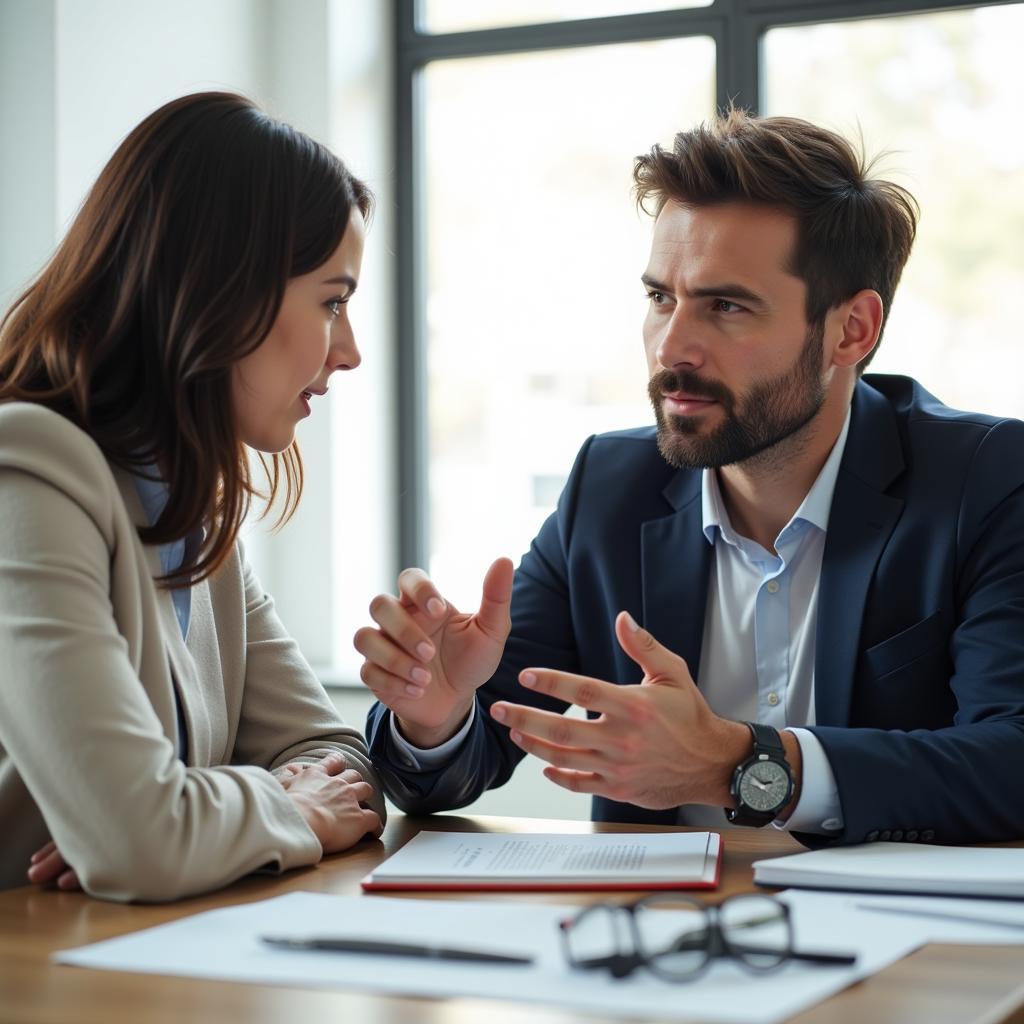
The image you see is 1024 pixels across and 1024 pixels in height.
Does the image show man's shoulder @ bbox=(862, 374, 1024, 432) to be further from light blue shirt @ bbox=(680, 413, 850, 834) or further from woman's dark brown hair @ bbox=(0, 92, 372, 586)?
woman's dark brown hair @ bbox=(0, 92, 372, 586)

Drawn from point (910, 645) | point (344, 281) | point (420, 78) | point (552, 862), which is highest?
point (420, 78)

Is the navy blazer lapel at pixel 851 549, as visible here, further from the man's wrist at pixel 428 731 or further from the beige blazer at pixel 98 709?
the beige blazer at pixel 98 709

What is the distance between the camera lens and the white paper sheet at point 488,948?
954 millimetres

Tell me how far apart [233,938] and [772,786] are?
2.21ft

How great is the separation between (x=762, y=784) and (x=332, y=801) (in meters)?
0.47

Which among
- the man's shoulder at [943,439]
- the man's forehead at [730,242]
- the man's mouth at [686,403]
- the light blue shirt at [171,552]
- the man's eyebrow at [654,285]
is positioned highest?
the man's forehead at [730,242]

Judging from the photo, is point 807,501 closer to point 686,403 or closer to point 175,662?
point 686,403

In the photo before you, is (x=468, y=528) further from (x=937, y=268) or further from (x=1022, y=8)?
(x=1022, y=8)

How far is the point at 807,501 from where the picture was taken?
207 cm

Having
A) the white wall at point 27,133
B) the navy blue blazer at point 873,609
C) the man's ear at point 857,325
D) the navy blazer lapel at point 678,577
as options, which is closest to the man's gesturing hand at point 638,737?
the navy blue blazer at point 873,609

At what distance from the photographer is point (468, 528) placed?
13.9ft

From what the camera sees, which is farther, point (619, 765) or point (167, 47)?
point (167, 47)

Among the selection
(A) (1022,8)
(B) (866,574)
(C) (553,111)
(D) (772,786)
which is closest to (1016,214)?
(A) (1022,8)

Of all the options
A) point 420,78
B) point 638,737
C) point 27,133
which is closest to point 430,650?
point 638,737
